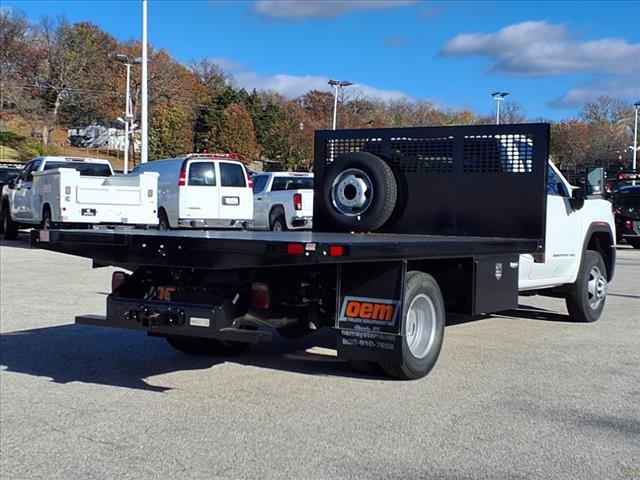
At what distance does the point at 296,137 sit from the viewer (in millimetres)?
62969

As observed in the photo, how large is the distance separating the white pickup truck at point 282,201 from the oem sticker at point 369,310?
15019 mm

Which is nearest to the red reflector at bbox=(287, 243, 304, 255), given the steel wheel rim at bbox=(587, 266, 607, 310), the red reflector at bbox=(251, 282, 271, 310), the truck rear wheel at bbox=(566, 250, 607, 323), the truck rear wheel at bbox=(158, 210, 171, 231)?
the red reflector at bbox=(251, 282, 271, 310)

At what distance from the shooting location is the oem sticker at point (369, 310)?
6.14 meters

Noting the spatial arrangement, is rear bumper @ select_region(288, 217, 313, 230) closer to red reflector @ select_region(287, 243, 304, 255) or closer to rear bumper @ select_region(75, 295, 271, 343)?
rear bumper @ select_region(75, 295, 271, 343)

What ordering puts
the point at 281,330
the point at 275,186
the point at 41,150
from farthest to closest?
the point at 41,150, the point at 275,186, the point at 281,330

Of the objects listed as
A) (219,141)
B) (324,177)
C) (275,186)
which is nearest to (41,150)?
(219,141)

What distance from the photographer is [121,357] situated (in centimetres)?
780

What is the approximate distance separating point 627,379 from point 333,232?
3.21m

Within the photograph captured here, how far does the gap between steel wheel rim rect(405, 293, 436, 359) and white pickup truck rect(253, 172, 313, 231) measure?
14439mm

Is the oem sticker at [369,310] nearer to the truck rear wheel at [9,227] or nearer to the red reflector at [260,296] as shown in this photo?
the red reflector at [260,296]

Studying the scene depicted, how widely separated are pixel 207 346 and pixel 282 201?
1505 cm

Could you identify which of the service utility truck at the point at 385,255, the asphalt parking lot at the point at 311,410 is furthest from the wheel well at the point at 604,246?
the asphalt parking lot at the point at 311,410

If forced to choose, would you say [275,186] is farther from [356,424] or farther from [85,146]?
[85,146]

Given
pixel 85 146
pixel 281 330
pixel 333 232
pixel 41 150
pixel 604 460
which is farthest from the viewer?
pixel 85 146
